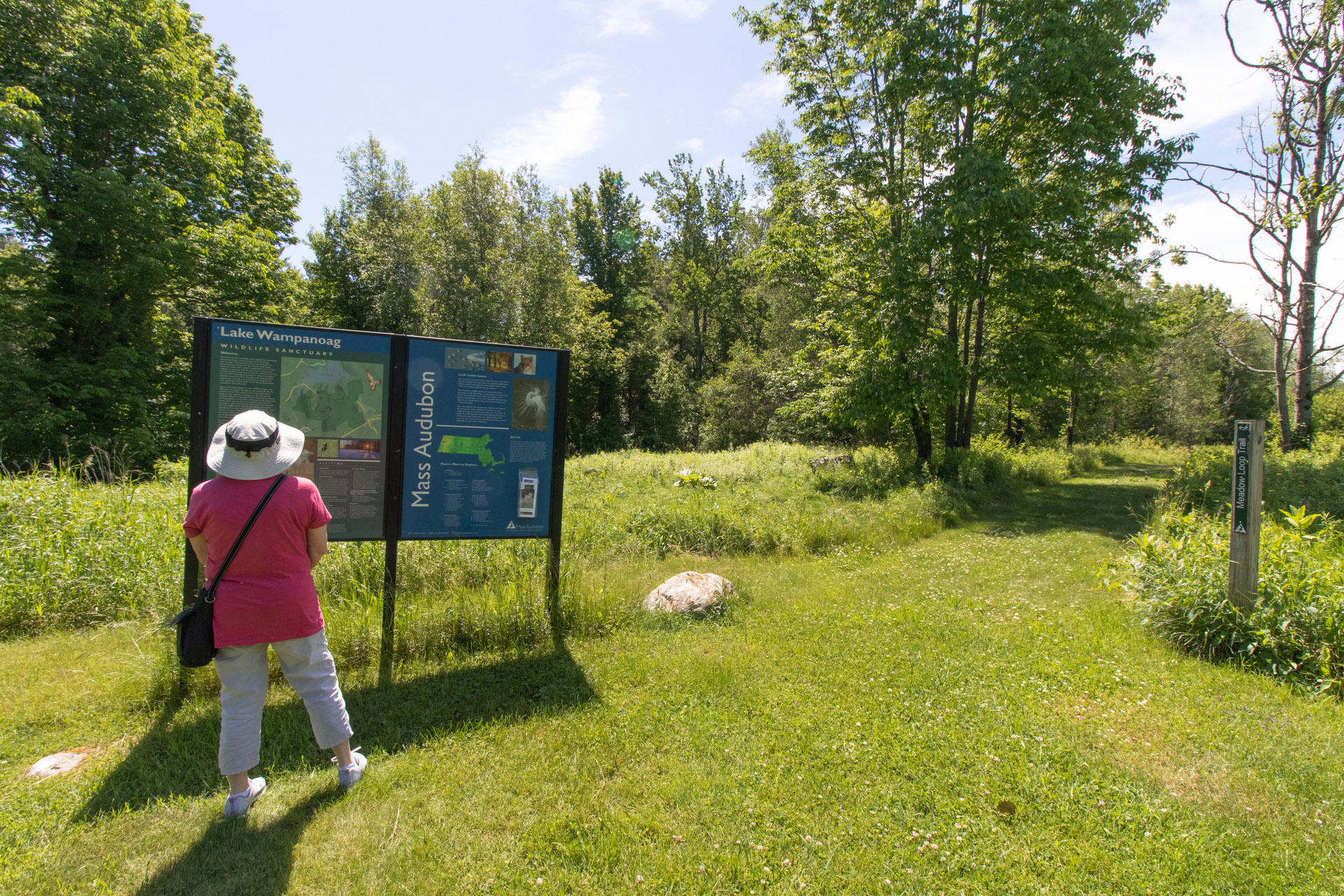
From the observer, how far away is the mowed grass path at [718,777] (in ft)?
9.28

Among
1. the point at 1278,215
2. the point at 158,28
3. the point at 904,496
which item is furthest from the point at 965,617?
the point at 158,28

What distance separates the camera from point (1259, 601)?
501 cm

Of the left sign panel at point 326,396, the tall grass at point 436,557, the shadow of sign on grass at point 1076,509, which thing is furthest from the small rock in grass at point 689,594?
the shadow of sign on grass at point 1076,509

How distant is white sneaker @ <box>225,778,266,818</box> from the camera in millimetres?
3156

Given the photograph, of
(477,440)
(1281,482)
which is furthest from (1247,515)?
(1281,482)

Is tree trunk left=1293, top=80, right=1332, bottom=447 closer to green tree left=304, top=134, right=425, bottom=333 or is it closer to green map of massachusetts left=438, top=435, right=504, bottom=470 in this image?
green map of massachusetts left=438, top=435, right=504, bottom=470

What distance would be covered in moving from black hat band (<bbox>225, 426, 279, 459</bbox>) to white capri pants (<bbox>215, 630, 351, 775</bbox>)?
997mm

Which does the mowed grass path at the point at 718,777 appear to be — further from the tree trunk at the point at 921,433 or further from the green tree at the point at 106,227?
the green tree at the point at 106,227

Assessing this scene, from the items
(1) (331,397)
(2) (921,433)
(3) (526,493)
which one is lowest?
(3) (526,493)

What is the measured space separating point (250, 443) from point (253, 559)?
1.93 ft

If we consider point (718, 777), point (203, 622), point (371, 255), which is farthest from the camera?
point (371, 255)

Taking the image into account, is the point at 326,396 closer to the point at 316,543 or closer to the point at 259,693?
the point at 316,543

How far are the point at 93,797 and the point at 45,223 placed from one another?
62.5 ft

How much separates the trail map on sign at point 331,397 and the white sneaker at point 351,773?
7.97 feet
